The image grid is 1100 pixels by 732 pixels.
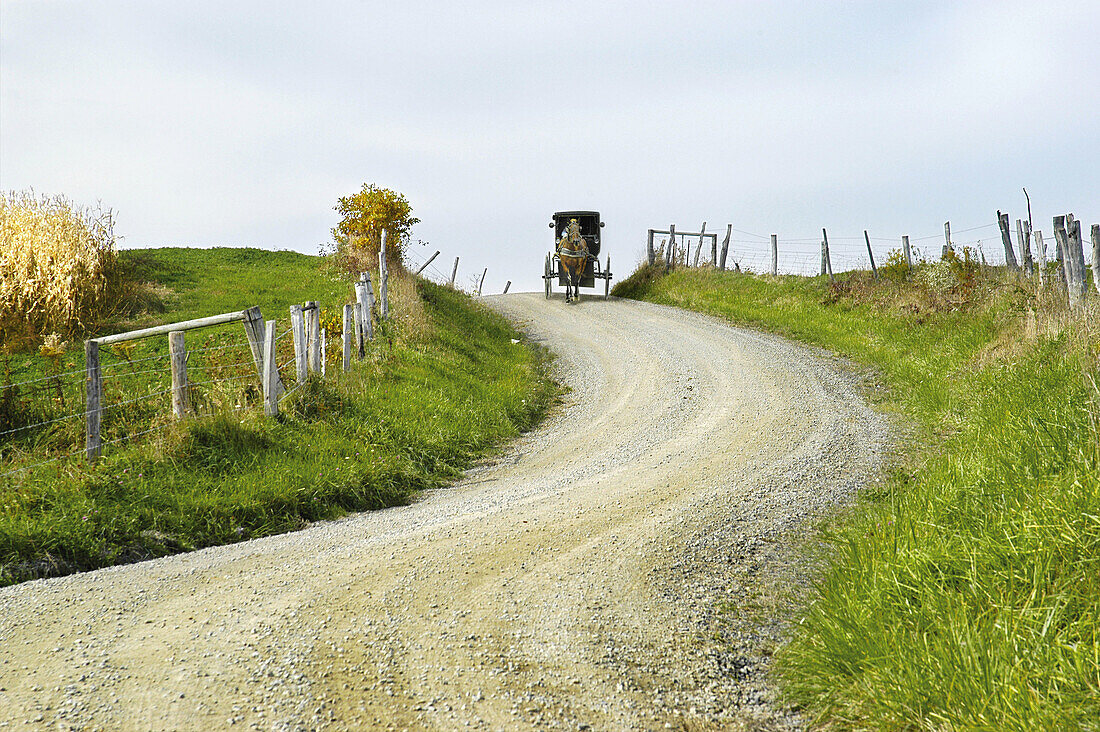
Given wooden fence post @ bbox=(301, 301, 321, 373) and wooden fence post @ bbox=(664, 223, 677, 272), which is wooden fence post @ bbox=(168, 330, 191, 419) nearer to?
wooden fence post @ bbox=(301, 301, 321, 373)

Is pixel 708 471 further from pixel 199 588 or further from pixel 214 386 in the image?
pixel 214 386

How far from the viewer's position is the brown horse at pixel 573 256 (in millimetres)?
25500

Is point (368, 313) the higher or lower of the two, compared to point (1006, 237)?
lower

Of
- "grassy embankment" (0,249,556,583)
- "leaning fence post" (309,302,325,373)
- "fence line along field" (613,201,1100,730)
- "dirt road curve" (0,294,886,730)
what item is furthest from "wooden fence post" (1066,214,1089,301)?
"leaning fence post" (309,302,325,373)

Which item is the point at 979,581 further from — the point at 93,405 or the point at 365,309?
the point at 365,309

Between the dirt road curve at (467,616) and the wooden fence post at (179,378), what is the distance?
2.29 metres

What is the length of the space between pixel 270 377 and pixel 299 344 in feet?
3.53

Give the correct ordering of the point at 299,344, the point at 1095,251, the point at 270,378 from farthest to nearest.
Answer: the point at 1095,251, the point at 299,344, the point at 270,378

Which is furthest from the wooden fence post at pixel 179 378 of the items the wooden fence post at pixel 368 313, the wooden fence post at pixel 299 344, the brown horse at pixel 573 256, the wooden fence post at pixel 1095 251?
the brown horse at pixel 573 256

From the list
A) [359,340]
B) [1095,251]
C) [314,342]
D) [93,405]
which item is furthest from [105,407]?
[1095,251]

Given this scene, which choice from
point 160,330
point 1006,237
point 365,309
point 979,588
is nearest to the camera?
point 979,588

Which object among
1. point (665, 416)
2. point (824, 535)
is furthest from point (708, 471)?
point (665, 416)

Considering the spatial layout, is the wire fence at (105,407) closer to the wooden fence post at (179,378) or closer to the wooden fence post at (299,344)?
the wooden fence post at (179,378)

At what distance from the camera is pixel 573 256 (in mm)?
25562
